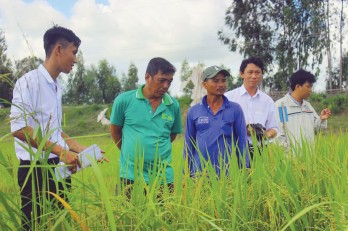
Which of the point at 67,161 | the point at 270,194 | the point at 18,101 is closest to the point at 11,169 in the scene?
the point at 67,161

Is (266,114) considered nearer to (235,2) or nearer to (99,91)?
(235,2)

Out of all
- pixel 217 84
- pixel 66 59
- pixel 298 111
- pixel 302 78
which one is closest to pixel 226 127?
pixel 217 84

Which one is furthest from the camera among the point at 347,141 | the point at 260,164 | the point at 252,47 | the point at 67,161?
the point at 252,47

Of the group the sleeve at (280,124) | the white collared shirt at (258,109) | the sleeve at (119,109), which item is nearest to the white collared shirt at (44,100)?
the sleeve at (119,109)

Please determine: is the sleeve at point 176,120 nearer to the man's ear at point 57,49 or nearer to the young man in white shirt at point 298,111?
the man's ear at point 57,49

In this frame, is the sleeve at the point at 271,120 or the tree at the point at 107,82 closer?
the sleeve at the point at 271,120

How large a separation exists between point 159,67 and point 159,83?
0.10m

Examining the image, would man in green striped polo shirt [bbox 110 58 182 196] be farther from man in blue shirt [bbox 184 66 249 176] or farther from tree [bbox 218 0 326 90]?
tree [bbox 218 0 326 90]

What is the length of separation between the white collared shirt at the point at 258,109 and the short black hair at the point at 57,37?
1.41m

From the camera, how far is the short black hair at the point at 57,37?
2197 millimetres

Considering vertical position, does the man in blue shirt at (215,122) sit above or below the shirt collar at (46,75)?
below

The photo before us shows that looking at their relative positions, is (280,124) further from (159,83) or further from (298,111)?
(159,83)

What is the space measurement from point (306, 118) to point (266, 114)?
0.50 meters

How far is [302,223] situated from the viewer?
67.1 inches
